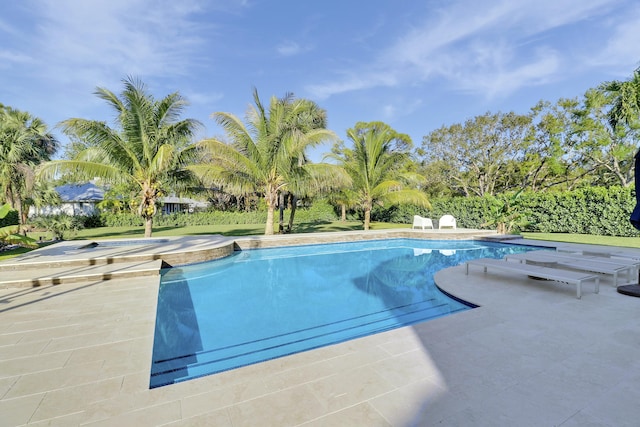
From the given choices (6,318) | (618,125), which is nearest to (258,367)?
(6,318)

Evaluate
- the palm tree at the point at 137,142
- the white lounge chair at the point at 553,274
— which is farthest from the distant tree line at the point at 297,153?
the white lounge chair at the point at 553,274

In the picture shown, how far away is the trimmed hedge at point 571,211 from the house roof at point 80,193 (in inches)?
1203

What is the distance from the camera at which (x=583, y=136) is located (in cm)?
2088

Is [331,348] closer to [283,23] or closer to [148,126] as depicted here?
[148,126]

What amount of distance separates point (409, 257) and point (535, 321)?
6591 mm

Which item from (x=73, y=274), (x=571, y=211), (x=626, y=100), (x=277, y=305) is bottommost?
(x=277, y=305)

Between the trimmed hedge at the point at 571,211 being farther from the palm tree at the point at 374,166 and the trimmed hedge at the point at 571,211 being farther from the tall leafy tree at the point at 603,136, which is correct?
the tall leafy tree at the point at 603,136

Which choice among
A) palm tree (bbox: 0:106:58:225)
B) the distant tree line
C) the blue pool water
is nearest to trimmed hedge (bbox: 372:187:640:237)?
the distant tree line

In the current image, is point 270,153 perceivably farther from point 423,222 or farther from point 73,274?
point 423,222

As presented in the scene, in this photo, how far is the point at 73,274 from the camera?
619 centimetres

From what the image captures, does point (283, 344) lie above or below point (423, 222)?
below

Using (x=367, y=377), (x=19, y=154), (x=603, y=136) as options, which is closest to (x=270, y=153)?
(x=367, y=377)

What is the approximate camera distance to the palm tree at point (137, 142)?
35.2 ft

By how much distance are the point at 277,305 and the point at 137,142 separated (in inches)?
371
